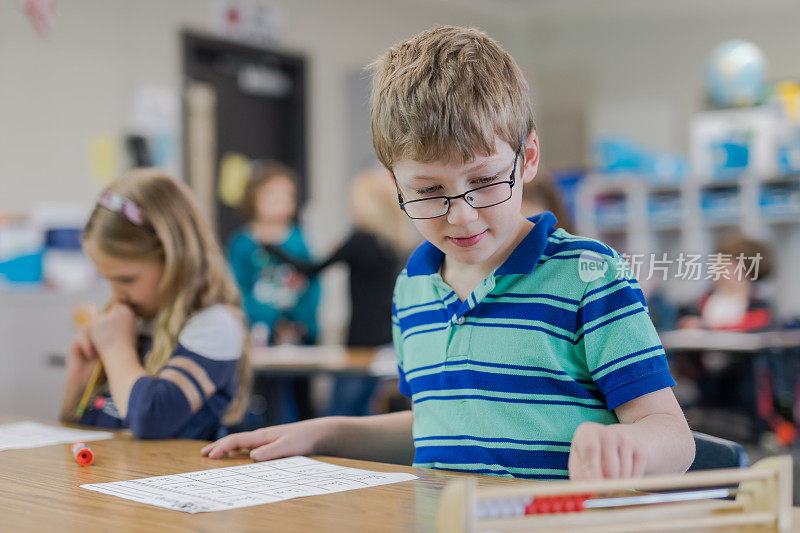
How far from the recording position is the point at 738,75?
20.5 feet

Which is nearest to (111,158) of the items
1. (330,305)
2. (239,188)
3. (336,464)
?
(239,188)

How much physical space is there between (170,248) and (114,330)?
18 centimetres

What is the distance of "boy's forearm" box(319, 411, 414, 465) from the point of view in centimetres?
129

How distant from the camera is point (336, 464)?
1.15 meters

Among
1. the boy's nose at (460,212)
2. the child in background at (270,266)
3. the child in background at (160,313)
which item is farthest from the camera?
the child in background at (270,266)

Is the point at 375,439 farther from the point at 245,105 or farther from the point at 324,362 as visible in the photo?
the point at 245,105

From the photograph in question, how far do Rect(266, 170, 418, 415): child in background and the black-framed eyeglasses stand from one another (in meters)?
2.95

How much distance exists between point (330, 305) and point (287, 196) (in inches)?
88.8

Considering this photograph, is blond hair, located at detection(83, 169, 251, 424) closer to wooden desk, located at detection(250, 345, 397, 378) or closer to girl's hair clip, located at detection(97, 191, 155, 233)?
girl's hair clip, located at detection(97, 191, 155, 233)

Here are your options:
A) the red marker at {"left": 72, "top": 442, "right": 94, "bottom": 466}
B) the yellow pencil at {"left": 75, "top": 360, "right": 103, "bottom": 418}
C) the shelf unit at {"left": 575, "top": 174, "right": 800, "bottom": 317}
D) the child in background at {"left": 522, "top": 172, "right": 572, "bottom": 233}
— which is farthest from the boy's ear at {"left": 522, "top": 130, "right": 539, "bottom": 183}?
the shelf unit at {"left": 575, "top": 174, "right": 800, "bottom": 317}

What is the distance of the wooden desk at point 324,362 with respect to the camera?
3.23m

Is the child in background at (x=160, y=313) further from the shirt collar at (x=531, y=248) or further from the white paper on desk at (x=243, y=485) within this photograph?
the shirt collar at (x=531, y=248)

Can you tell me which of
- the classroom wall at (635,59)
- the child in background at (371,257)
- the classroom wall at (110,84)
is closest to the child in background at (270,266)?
the child in background at (371,257)

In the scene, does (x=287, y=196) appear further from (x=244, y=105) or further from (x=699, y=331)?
(x=699, y=331)
